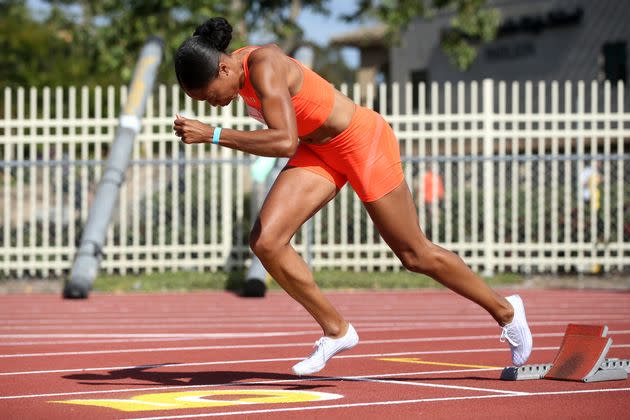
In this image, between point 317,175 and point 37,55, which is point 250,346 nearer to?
point 317,175

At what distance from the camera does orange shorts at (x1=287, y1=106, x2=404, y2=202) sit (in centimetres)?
637

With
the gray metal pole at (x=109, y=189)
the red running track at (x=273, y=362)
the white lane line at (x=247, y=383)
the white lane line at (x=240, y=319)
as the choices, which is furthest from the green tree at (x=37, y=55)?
the white lane line at (x=247, y=383)

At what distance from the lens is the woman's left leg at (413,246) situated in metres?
6.39

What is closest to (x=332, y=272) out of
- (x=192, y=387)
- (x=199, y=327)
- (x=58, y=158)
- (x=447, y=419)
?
(x=58, y=158)

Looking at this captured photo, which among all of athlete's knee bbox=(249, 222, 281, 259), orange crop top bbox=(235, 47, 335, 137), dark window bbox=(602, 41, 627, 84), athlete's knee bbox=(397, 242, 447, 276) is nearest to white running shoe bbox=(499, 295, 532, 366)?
athlete's knee bbox=(397, 242, 447, 276)

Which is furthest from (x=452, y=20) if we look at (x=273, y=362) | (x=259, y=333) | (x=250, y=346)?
(x=273, y=362)

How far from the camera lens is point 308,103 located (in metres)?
6.26

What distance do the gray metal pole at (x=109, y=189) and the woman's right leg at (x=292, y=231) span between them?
8543 mm

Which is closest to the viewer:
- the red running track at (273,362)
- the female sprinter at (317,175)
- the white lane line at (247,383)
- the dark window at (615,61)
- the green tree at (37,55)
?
the red running track at (273,362)

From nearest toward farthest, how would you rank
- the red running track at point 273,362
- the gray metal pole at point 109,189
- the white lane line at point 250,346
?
the red running track at point 273,362
the white lane line at point 250,346
the gray metal pole at point 109,189

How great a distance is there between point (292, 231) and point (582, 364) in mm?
1768

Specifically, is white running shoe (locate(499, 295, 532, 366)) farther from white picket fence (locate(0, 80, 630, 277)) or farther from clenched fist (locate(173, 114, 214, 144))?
white picket fence (locate(0, 80, 630, 277))

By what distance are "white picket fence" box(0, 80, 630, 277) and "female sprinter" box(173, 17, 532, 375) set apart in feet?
31.9

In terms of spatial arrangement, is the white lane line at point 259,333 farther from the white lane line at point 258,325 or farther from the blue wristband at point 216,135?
the blue wristband at point 216,135
